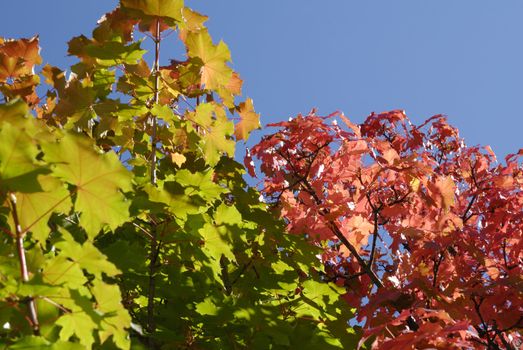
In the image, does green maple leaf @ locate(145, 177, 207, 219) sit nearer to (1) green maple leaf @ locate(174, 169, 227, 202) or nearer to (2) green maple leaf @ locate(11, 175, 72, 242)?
(1) green maple leaf @ locate(174, 169, 227, 202)

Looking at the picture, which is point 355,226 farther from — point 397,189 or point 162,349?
point 162,349

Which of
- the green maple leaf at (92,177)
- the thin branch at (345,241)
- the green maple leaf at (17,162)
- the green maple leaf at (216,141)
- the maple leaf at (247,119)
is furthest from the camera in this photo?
the maple leaf at (247,119)

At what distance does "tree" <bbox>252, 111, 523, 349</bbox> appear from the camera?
290cm

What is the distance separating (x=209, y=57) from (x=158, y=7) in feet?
1.19

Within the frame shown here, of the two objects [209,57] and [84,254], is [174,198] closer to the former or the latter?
[84,254]

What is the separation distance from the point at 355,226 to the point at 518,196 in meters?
1.50

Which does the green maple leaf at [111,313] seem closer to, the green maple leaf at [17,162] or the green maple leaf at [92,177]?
the green maple leaf at [92,177]

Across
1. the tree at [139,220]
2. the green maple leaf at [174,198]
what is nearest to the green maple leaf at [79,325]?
the tree at [139,220]

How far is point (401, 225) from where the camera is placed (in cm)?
346

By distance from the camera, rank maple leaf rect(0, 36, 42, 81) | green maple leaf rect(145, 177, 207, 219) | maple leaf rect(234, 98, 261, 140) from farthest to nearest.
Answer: maple leaf rect(234, 98, 261, 140) → maple leaf rect(0, 36, 42, 81) → green maple leaf rect(145, 177, 207, 219)

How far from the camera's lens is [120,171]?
1471 millimetres

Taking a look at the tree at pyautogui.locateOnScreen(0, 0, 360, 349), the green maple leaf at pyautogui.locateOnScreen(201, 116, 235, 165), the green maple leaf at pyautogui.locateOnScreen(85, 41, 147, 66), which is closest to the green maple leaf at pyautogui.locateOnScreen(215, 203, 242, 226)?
the tree at pyautogui.locateOnScreen(0, 0, 360, 349)

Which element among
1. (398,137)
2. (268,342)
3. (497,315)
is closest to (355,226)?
(497,315)

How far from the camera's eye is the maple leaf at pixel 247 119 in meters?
3.52
